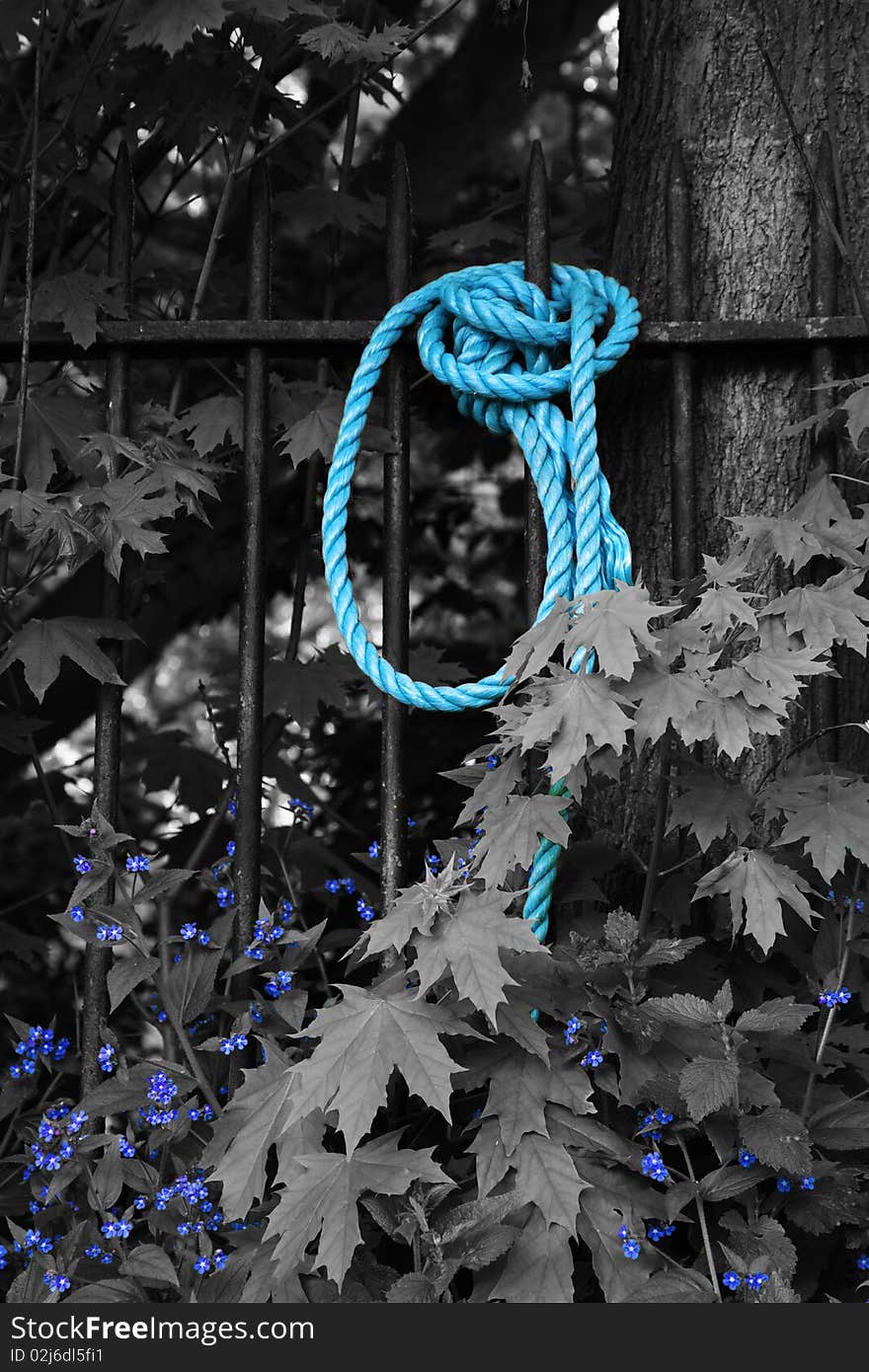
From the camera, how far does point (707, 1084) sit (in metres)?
1.48

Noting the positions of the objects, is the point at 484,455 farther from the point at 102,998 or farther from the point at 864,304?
the point at 102,998

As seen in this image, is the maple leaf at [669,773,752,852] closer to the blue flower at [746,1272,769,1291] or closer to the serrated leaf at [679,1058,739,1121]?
the serrated leaf at [679,1058,739,1121]

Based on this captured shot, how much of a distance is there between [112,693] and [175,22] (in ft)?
3.55

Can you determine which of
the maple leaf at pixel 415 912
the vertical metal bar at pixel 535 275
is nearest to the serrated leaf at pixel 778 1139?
the maple leaf at pixel 415 912

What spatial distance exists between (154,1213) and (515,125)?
165 inches

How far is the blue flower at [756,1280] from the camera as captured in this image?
148 centimetres

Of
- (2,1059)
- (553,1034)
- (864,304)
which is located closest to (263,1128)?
(553,1034)

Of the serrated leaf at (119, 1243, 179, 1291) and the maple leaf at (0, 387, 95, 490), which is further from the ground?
the maple leaf at (0, 387, 95, 490)

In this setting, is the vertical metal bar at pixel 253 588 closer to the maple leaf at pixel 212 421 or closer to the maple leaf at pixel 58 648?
the maple leaf at pixel 212 421

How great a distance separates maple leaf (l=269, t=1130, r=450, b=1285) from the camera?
1455 millimetres

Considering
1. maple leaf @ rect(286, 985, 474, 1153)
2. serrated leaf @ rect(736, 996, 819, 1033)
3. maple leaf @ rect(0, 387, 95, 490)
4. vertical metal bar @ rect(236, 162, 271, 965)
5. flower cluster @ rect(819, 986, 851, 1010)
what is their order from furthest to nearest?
maple leaf @ rect(0, 387, 95, 490) → vertical metal bar @ rect(236, 162, 271, 965) → flower cluster @ rect(819, 986, 851, 1010) → serrated leaf @ rect(736, 996, 819, 1033) → maple leaf @ rect(286, 985, 474, 1153)

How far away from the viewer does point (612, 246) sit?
2287mm

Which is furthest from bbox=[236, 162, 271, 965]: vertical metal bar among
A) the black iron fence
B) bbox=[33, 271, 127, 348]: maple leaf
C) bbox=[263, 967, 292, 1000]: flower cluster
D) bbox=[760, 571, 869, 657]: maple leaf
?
bbox=[760, 571, 869, 657]: maple leaf

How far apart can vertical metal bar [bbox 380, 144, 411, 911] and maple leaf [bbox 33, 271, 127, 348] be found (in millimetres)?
462
